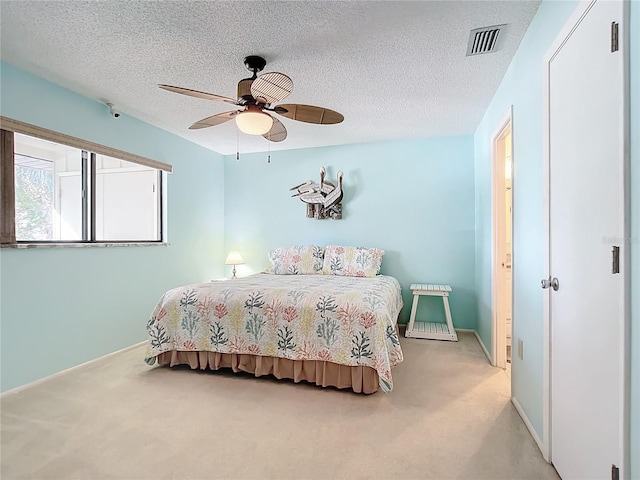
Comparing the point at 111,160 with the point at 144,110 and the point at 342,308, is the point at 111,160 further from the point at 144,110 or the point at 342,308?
the point at 342,308

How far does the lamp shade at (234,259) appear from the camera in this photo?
14.8 ft

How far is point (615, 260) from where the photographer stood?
3.34 feet

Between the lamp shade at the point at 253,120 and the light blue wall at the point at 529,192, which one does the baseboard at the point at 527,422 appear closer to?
the light blue wall at the point at 529,192

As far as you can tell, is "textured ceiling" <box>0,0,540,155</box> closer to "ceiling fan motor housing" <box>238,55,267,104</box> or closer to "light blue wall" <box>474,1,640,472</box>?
"ceiling fan motor housing" <box>238,55,267,104</box>

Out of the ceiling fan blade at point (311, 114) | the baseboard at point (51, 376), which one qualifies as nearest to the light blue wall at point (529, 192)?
the ceiling fan blade at point (311, 114)

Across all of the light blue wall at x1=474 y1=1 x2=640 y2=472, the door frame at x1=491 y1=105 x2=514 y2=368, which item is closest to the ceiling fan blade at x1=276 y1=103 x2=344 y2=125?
the light blue wall at x1=474 y1=1 x2=640 y2=472

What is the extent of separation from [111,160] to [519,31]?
362 centimetres

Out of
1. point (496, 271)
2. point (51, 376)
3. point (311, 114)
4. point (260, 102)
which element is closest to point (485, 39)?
point (311, 114)

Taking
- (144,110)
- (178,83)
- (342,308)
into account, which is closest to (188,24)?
(178,83)

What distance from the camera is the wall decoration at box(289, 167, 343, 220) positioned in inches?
164

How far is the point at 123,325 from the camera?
315cm

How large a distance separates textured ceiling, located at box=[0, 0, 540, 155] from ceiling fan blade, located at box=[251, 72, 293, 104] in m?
0.32

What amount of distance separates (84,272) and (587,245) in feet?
11.7

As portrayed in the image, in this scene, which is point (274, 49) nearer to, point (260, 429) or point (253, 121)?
point (253, 121)
